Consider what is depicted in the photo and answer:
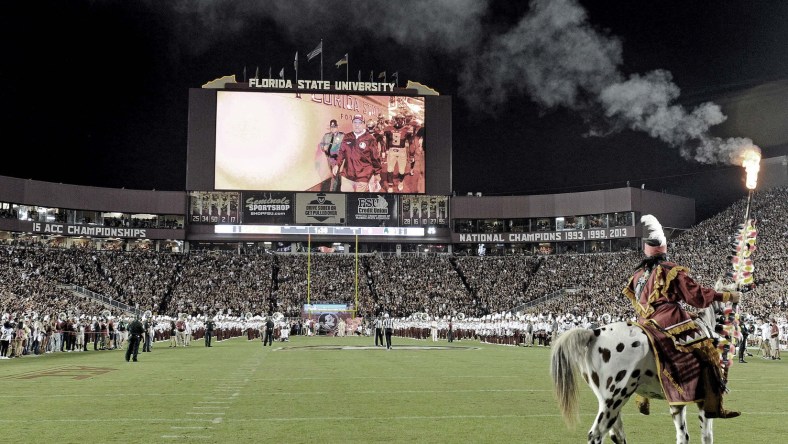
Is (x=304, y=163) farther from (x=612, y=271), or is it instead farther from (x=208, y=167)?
(x=612, y=271)

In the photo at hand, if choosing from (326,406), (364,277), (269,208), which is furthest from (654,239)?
(269,208)

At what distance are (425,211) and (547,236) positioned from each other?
15.3 m

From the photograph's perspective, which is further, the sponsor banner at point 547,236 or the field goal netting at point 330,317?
the sponsor banner at point 547,236

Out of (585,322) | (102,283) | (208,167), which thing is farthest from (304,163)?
(585,322)

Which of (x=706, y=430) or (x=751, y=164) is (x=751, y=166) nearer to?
(x=751, y=164)

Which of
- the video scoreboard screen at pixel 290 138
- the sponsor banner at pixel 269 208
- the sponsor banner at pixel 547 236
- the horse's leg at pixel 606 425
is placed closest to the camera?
the horse's leg at pixel 606 425

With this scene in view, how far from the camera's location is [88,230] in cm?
8638

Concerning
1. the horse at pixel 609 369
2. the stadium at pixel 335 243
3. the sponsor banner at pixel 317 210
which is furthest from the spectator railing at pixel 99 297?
the horse at pixel 609 369

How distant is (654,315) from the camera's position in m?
10.2

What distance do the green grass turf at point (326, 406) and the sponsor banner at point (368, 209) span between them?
5957 cm

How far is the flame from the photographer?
11.2 m

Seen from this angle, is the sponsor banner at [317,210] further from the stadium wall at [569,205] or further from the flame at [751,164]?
the flame at [751,164]

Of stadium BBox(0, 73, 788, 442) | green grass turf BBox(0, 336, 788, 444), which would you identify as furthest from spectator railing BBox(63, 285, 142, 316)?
green grass turf BBox(0, 336, 788, 444)

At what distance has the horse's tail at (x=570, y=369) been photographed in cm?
962
